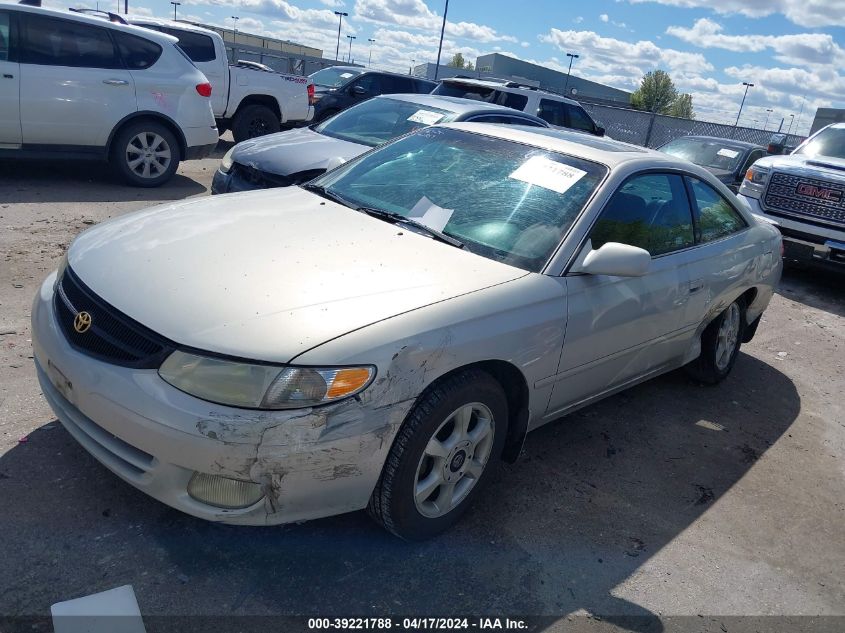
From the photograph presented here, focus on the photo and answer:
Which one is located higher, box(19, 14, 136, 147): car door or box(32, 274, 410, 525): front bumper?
box(19, 14, 136, 147): car door

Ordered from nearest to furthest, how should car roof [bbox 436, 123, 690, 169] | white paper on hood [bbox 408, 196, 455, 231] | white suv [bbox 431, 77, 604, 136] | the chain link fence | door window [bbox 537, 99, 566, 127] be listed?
white paper on hood [bbox 408, 196, 455, 231] < car roof [bbox 436, 123, 690, 169] < white suv [bbox 431, 77, 604, 136] < door window [bbox 537, 99, 566, 127] < the chain link fence

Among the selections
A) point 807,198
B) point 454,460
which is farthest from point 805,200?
point 454,460

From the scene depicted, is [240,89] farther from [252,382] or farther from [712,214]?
[252,382]

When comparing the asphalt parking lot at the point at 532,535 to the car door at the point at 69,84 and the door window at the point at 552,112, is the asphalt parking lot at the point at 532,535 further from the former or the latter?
the door window at the point at 552,112

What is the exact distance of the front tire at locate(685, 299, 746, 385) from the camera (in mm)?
4855

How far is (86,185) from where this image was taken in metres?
8.44

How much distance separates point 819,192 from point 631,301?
6058mm

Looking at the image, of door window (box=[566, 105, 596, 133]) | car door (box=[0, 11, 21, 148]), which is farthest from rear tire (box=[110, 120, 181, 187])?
door window (box=[566, 105, 596, 133])

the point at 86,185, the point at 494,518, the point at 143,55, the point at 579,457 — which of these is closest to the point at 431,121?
the point at 143,55

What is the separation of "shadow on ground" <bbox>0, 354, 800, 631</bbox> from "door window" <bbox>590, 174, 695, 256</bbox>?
1.22 meters

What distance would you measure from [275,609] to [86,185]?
287 inches

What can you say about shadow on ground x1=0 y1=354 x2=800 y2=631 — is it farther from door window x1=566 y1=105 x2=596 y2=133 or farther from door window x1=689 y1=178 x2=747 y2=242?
door window x1=566 y1=105 x2=596 y2=133

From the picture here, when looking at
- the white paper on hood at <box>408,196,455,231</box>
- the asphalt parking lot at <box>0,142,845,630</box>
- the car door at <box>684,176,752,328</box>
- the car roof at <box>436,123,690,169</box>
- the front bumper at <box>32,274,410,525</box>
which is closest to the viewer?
the front bumper at <box>32,274,410,525</box>

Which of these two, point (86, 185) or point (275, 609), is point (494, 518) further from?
point (86, 185)
